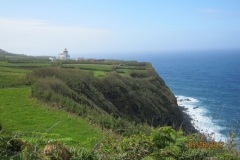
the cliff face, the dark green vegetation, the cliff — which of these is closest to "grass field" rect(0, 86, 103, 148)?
the dark green vegetation

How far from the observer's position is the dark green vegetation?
4012mm

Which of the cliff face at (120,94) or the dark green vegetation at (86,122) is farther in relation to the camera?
the cliff face at (120,94)

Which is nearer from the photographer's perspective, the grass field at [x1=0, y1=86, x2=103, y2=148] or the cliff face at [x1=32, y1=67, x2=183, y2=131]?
the grass field at [x1=0, y1=86, x2=103, y2=148]

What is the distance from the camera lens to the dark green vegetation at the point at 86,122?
4012 mm

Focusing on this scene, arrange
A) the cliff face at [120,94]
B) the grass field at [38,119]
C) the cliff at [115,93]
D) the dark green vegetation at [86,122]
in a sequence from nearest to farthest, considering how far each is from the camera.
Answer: the dark green vegetation at [86,122] < the grass field at [38,119] < the cliff at [115,93] < the cliff face at [120,94]

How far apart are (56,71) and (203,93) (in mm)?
41961

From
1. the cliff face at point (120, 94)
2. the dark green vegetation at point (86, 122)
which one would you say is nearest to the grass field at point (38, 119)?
the dark green vegetation at point (86, 122)

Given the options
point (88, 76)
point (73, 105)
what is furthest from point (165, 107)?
point (73, 105)

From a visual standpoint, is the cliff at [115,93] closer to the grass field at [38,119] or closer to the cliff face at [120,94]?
the cliff face at [120,94]

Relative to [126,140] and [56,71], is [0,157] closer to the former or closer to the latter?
[126,140]

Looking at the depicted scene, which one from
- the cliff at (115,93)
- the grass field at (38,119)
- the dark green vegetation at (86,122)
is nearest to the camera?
the dark green vegetation at (86,122)

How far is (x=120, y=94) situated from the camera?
29969 millimetres

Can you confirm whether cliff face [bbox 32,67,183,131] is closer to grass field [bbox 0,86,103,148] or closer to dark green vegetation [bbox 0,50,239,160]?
dark green vegetation [bbox 0,50,239,160]

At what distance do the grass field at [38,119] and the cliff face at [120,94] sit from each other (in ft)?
7.81
